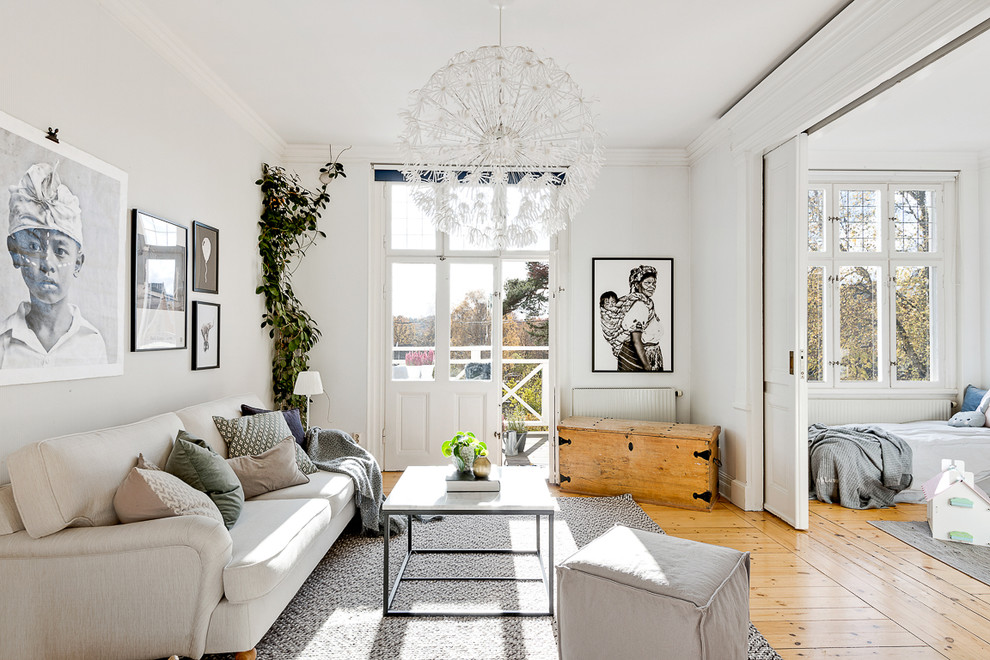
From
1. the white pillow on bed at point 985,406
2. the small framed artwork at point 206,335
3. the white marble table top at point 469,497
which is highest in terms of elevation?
the small framed artwork at point 206,335

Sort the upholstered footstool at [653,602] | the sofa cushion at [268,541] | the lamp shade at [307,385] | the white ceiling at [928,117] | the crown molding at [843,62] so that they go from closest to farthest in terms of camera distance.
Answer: the upholstered footstool at [653,602] → the sofa cushion at [268,541] → the crown molding at [843,62] → the white ceiling at [928,117] → the lamp shade at [307,385]

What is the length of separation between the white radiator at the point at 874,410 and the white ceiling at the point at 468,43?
2.76 m

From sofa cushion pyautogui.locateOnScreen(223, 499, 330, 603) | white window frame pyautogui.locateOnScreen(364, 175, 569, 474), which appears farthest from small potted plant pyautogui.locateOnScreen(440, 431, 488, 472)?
white window frame pyautogui.locateOnScreen(364, 175, 569, 474)

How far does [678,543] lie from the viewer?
7.20 feet

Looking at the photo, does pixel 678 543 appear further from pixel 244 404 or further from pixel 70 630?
pixel 244 404

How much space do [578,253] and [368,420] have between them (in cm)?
227

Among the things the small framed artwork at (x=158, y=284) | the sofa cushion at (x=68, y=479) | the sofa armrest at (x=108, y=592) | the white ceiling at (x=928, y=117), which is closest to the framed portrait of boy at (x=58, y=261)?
the small framed artwork at (x=158, y=284)

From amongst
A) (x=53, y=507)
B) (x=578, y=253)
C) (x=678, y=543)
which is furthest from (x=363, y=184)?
(x=678, y=543)

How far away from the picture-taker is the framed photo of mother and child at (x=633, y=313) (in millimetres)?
5051

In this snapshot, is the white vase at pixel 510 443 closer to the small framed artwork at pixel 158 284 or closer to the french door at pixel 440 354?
the french door at pixel 440 354

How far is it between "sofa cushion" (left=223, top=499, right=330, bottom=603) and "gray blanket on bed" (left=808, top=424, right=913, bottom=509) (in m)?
3.48

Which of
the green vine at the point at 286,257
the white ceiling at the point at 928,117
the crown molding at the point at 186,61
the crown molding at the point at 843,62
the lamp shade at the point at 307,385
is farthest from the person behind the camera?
the green vine at the point at 286,257

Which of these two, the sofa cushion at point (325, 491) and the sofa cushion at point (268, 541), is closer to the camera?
the sofa cushion at point (268, 541)

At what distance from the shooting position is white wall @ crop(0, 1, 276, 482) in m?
2.23
